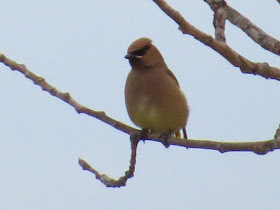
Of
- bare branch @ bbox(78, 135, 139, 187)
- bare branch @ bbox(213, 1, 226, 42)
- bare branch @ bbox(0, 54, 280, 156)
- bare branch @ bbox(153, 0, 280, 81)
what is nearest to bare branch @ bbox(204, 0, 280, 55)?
bare branch @ bbox(213, 1, 226, 42)

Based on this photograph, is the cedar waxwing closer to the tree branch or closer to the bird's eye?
the bird's eye

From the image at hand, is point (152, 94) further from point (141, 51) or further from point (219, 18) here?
point (219, 18)

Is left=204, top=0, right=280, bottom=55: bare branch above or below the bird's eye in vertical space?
below

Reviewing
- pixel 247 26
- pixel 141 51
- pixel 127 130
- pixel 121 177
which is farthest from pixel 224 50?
pixel 141 51

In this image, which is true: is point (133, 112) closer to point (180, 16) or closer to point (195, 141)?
point (195, 141)

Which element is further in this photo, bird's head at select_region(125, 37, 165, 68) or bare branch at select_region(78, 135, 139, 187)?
bird's head at select_region(125, 37, 165, 68)

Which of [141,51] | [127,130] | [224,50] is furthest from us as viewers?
[141,51]
